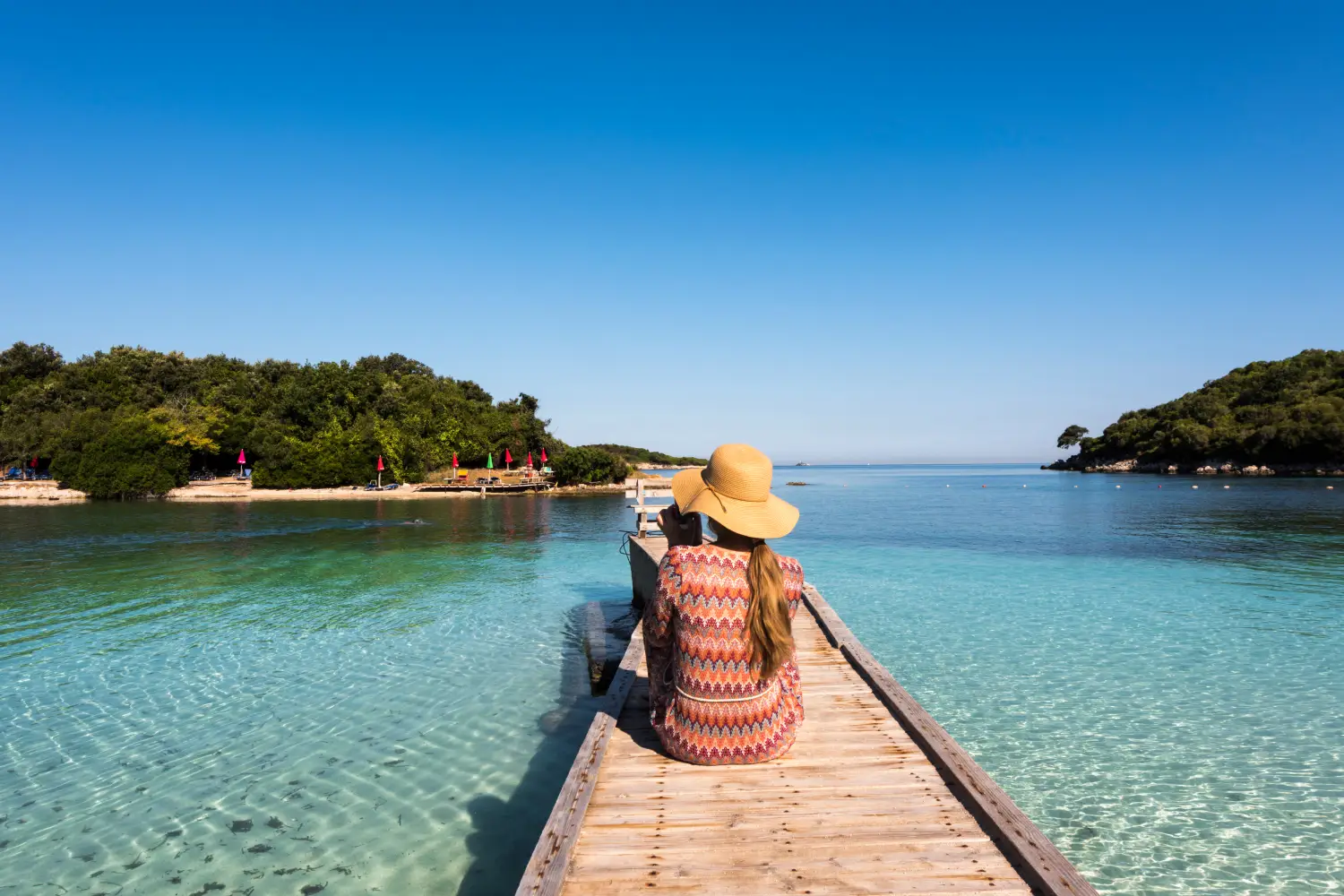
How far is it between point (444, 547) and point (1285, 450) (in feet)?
333

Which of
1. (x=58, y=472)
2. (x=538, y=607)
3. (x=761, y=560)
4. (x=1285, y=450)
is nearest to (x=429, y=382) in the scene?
(x=58, y=472)

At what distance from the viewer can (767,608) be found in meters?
3.55

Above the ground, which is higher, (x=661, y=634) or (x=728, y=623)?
(x=728, y=623)

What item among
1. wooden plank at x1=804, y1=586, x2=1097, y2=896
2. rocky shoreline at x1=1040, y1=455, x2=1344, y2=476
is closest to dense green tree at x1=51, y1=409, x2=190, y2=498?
wooden plank at x1=804, y1=586, x2=1097, y2=896

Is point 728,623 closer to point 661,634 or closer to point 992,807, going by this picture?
point 661,634

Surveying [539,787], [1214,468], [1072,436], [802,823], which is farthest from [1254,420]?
[802,823]

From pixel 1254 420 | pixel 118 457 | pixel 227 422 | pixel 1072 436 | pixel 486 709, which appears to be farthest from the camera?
pixel 1072 436

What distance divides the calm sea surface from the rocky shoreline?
81993 mm

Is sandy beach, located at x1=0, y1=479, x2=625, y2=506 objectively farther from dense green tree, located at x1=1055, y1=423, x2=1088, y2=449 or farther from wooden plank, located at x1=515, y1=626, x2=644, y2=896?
dense green tree, located at x1=1055, y1=423, x2=1088, y2=449

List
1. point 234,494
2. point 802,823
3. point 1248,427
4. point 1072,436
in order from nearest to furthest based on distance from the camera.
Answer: point 802,823 < point 234,494 < point 1248,427 < point 1072,436

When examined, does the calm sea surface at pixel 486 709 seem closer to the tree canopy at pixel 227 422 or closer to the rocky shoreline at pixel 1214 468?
the tree canopy at pixel 227 422

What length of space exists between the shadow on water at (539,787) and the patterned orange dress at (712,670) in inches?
80.0

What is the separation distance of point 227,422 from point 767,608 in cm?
7337

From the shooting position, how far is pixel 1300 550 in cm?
2159
